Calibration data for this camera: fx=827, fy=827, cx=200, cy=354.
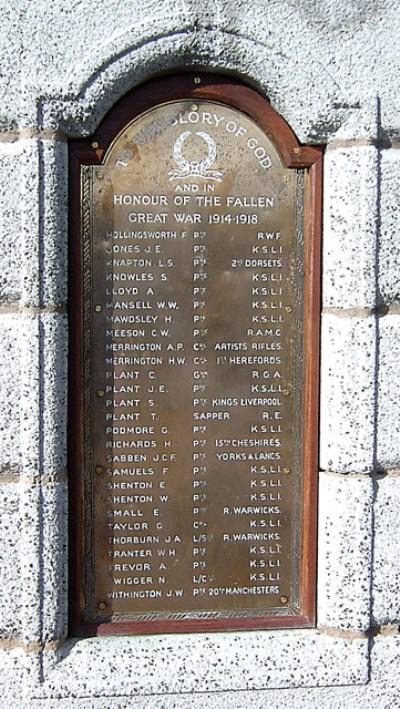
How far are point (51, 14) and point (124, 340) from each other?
47.6 inches

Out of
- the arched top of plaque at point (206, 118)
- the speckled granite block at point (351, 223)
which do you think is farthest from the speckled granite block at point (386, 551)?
the arched top of plaque at point (206, 118)

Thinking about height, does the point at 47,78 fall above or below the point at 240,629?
above

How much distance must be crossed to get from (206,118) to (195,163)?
6.9 inches

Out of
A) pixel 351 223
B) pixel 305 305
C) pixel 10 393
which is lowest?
pixel 10 393

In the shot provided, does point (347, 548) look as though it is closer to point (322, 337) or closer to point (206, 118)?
point (322, 337)

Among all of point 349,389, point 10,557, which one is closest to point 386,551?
point 349,389

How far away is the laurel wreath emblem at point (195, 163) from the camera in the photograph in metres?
3.08

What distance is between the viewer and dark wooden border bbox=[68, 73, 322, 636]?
307cm

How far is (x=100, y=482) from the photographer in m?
3.14

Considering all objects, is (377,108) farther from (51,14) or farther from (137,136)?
(51,14)

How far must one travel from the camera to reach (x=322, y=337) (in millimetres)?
3152

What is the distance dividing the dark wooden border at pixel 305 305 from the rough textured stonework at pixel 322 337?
4 centimetres

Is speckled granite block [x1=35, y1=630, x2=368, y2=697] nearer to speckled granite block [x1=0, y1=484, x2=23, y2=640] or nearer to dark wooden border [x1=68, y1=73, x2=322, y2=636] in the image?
dark wooden border [x1=68, y1=73, x2=322, y2=636]

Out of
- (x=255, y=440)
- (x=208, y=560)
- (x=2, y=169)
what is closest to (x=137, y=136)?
(x=2, y=169)
